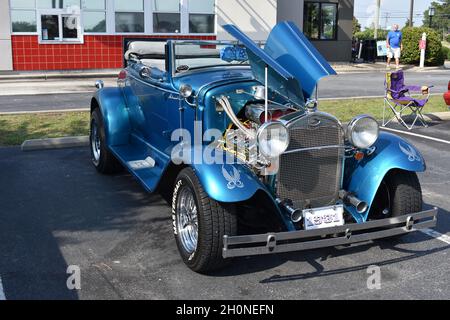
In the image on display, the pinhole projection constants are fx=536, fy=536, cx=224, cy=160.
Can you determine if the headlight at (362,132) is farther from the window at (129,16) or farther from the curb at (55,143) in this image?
the window at (129,16)

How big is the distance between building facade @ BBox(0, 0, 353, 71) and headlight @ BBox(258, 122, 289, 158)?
1817 centimetres

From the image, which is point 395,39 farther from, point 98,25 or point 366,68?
point 98,25

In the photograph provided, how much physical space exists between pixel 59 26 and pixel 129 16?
2827mm

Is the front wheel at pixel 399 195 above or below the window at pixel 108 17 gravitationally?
below

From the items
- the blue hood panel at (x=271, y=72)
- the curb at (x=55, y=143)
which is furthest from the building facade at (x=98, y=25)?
the blue hood panel at (x=271, y=72)

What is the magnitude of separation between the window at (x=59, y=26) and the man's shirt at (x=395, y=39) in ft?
41.5

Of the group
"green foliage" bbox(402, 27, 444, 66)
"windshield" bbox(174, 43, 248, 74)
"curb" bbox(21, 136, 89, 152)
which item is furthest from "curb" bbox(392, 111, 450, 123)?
"green foliage" bbox(402, 27, 444, 66)

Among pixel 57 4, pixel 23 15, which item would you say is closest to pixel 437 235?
pixel 57 4

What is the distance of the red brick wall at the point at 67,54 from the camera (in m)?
20.8

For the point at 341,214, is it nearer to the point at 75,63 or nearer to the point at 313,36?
the point at 75,63

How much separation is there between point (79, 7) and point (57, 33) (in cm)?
136

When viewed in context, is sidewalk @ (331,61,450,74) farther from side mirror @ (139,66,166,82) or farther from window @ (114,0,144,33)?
side mirror @ (139,66,166,82)

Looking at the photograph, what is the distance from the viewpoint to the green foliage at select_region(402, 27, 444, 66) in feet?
85.3

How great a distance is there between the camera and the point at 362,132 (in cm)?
439
